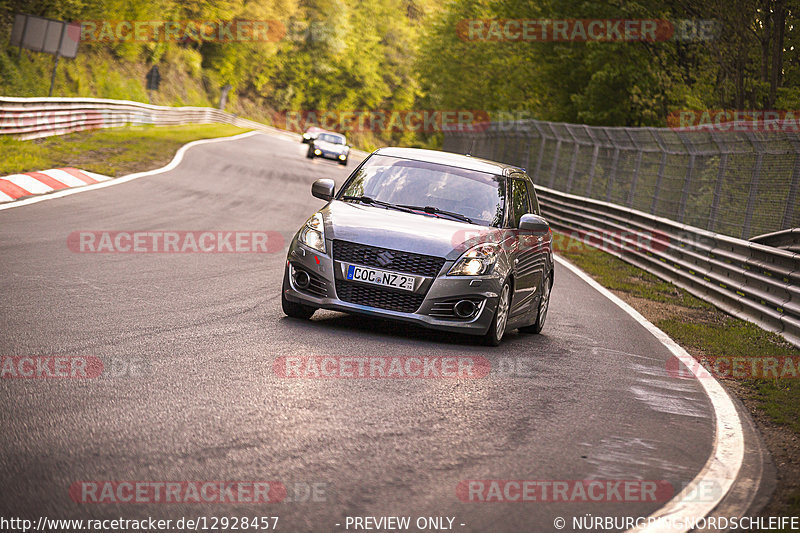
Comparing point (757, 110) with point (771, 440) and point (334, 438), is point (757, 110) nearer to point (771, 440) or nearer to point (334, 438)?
point (771, 440)

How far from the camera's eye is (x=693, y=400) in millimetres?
7961

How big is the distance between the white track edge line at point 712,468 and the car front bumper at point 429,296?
1934 mm

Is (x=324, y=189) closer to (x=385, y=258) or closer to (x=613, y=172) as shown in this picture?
(x=385, y=258)

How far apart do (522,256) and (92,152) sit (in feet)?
57.1

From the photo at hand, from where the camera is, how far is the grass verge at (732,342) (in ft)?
20.7

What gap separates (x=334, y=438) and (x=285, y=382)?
4.08 ft

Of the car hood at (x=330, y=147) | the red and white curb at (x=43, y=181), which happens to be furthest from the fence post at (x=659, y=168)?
the car hood at (x=330, y=147)

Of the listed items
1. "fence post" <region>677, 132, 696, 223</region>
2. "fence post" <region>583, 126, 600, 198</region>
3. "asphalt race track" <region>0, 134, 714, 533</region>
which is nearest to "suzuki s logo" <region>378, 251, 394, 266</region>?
"asphalt race track" <region>0, 134, 714, 533</region>

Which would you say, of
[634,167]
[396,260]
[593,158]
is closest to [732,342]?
[396,260]

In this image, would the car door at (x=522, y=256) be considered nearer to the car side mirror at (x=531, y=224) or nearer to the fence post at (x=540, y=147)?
the car side mirror at (x=531, y=224)

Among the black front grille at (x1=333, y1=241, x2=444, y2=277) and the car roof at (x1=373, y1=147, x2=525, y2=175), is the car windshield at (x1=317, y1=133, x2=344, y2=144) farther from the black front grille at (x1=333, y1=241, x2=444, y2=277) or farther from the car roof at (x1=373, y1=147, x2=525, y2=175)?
the black front grille at (x1=333, y1=241, x2=444, y2=277)

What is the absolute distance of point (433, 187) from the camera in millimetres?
9633

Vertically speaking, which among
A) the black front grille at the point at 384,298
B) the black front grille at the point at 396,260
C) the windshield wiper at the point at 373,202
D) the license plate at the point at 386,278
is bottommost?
the black front grille at the point at 384,298

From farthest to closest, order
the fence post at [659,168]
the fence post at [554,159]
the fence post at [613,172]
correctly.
Result: the fence post at [554,159]
the fence post at [613,172]
the fence post at [659,168]
